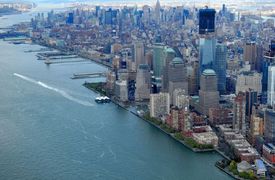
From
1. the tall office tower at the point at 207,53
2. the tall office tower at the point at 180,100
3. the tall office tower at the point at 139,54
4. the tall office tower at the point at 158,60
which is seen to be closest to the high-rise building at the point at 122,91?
the tall office tower at the point at 180,100

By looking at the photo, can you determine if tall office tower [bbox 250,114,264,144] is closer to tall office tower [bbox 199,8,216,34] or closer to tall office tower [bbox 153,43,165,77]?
tall office tower [bbox 153,43,165,77]

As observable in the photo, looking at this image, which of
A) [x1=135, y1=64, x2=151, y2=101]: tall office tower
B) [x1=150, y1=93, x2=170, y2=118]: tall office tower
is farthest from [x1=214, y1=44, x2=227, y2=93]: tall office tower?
[x1=150, y1=93, x2=170, y2=118]: tall office tower

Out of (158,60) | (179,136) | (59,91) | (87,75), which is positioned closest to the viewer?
(179,136)

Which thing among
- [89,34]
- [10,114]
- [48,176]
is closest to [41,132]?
[10,114]

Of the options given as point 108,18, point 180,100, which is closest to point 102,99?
point 180,100

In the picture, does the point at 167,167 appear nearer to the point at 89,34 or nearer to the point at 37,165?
the point at 37,165

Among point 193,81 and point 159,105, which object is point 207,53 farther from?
point 159,105
